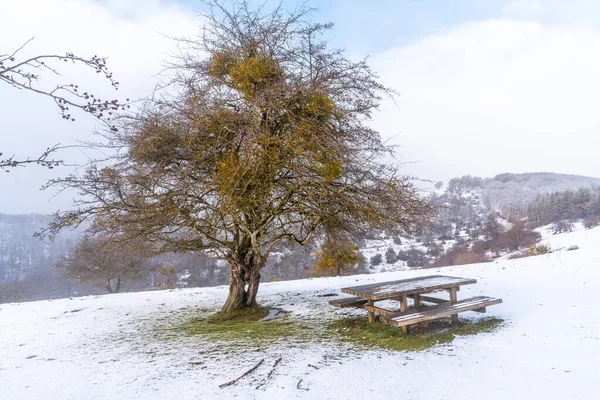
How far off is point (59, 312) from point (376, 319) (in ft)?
26.6

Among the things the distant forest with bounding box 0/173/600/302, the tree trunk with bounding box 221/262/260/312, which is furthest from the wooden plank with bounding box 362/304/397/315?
the distant forest with bounding box 0/173/600/302

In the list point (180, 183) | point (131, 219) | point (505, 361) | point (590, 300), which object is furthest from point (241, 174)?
point (590, 300)

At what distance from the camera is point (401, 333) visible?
18.4ft

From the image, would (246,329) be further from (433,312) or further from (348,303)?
(433,312)

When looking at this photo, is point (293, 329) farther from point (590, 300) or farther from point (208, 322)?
point (590, 300)

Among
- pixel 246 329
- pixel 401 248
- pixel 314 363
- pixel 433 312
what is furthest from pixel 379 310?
pixel 401 248

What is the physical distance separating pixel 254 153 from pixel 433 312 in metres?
3.77

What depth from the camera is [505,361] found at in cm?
449

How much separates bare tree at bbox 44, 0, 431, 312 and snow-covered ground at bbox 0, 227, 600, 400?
2121mm

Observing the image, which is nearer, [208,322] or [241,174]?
[241,174]

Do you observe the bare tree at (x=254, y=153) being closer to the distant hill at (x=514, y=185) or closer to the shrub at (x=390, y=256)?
the shrub at (x=390, y=256)

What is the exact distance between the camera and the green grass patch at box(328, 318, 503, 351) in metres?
5.20

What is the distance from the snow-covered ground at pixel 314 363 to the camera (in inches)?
151

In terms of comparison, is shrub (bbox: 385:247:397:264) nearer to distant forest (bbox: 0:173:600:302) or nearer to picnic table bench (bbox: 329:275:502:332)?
distant forest (bbox: 0:173:600:302)
